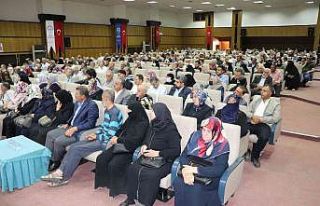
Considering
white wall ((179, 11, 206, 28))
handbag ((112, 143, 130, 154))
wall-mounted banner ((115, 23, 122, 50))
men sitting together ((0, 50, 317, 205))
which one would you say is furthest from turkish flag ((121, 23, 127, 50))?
handbag ((112, 143, 130, 154))

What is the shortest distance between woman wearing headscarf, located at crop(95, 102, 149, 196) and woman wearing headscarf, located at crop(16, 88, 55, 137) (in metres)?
1.68

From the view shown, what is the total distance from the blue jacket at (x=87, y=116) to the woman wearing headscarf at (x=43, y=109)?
0.78m

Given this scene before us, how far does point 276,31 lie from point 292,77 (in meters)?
13.8

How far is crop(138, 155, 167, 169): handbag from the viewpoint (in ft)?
10.0

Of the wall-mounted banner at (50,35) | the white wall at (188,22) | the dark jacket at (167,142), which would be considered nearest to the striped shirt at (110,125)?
the dark jacket at (167,142)

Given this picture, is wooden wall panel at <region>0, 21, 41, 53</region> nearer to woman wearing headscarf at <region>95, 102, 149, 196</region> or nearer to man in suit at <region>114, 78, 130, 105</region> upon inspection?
man in suit at <region>114, 78, 130, 105</region>

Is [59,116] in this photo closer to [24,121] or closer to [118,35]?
[24,121]

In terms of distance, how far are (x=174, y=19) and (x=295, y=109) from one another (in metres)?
19.1

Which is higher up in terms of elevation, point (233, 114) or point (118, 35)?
point (118, 35)

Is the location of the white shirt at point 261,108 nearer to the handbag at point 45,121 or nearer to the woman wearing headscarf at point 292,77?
the handbag at point 45,121

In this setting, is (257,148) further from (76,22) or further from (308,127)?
(76,22)

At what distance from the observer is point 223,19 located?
23.8 meters

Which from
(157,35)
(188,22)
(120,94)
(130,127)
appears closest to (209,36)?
A: (188,22)

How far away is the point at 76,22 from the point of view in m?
16.3
